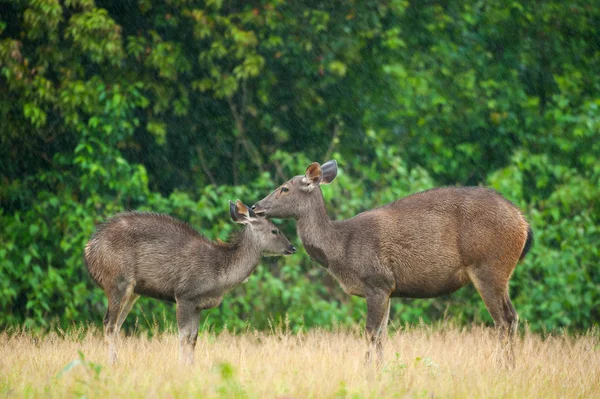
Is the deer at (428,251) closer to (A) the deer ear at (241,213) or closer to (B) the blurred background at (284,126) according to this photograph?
(A) the deer ear at (241,213)

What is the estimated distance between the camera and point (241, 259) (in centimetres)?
1009

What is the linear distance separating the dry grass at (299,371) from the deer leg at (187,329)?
0.49 feet

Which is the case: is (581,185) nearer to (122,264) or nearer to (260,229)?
(260,229)

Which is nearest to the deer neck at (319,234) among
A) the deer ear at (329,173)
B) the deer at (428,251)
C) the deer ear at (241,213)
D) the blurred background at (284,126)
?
the deer at (428,251)

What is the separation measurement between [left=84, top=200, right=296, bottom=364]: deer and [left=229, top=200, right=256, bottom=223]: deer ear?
0.02m

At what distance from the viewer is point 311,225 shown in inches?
384

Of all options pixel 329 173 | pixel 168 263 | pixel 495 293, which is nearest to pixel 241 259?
pixel 168 263

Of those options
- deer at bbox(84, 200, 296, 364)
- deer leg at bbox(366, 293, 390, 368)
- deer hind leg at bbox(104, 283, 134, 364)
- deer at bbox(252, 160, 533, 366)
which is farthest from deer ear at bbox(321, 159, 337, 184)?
deer hind leg at bbox(104, 283, 134, 364)

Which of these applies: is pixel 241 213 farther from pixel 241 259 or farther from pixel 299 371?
pixel 299 371

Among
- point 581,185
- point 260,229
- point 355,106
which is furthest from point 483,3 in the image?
point 260,229

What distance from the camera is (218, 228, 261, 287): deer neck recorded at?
32.7 feet

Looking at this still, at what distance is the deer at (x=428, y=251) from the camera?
368 inches

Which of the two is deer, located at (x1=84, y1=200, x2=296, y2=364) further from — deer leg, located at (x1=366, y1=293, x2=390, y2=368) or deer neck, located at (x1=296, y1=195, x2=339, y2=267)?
deer leg, located at (x1=366, y1=293, x2=390, y2=368)

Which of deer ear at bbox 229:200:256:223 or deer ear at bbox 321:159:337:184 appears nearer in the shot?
deer ear at bbox 321:159:337:184
